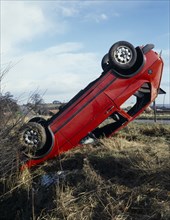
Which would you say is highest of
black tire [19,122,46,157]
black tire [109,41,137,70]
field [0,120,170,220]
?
black tire [109,41,137,70]

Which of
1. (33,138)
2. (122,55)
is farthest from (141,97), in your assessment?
(33,138)

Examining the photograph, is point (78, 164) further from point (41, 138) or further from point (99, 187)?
point (99, 187)

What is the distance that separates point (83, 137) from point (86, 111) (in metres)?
0.59

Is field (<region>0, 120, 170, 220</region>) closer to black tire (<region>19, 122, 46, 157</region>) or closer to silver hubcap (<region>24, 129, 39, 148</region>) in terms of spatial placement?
black tire (<region>19, 122, 46, 157</region>)

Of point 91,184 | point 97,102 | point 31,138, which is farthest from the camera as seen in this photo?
point 97,102

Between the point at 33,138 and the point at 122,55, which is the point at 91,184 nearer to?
the point at 33,138

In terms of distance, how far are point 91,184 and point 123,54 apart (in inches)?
132

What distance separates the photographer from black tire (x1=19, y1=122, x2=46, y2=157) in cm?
801

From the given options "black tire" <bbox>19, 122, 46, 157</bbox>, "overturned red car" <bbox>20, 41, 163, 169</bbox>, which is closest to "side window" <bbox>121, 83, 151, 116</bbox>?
"overturned red car" <bbox>20, 41, 163, 169</bbox>

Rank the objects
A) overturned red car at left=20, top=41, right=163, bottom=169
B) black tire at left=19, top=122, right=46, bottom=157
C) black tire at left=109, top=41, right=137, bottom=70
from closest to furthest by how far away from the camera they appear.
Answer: black tire at left=19, top=122, right=46, bottom=157
overturned red car at left=20, top=41, right=163, bottom=169
black tire at left=109, top=41, right=137, bottom=70

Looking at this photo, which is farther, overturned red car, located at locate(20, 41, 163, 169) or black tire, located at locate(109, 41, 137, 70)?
black tire, located at locate(109, 41, 137, 70)

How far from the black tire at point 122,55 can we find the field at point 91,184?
1.65m

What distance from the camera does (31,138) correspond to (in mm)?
8203

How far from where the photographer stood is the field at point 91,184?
5637mm
